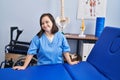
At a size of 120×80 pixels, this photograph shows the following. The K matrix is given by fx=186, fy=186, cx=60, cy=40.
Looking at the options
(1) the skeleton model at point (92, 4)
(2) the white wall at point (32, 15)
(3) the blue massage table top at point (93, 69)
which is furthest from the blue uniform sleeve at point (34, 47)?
(1) the skeleton model at point (92, 4)

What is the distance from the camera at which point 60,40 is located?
6.64 ft

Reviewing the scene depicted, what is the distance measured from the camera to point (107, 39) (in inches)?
72.0

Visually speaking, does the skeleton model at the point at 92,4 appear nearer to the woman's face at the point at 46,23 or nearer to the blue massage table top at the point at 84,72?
the woman's face at the point at 46,23

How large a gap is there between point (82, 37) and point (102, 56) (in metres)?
1.11

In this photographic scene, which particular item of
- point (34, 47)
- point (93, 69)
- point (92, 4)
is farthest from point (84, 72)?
point (92, 4)

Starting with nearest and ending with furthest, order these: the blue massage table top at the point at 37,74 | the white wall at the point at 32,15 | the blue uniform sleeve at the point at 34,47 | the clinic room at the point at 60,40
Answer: the blue massage table top at the point at 37,74 < the clinic room at the point at 60,40 < the blue uniform sleeve at the point at 34,47 < the white wall at the point at 32,15

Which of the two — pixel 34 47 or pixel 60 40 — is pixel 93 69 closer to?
pixel 60 40

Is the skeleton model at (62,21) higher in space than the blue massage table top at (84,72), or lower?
higher

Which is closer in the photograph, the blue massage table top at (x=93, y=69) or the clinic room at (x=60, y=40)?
the blue massage table top at (x=93, y=69)

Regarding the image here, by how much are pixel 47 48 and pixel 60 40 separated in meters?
0.17

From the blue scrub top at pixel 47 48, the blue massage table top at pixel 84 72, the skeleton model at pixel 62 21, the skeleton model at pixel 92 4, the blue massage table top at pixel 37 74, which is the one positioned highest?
the skeleton model at pixel 92 4

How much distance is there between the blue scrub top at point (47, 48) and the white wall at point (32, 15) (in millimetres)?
1189

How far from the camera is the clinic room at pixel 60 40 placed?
5.21ft

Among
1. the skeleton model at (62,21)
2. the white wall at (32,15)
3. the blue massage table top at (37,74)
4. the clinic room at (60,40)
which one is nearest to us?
the blue massage table top at (37,74)
